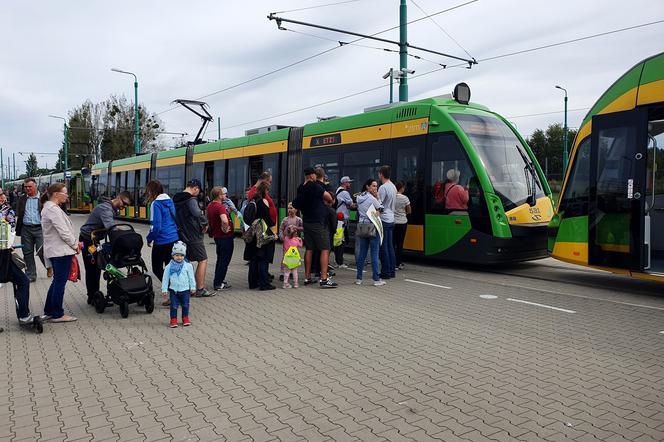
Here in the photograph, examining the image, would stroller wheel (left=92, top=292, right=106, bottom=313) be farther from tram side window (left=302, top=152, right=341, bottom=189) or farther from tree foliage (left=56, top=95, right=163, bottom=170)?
tree foliage (left=56, top=95, right=163, bottom=170)

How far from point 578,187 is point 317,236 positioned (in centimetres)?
411

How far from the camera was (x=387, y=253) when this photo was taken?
30.6 ft

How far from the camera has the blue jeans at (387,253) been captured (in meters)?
9.19

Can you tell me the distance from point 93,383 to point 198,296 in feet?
11.7

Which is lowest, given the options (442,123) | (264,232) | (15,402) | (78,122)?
(15,402)

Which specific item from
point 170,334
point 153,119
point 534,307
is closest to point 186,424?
point 170,334

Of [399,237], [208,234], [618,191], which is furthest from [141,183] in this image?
[618,191]

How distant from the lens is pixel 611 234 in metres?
7.95

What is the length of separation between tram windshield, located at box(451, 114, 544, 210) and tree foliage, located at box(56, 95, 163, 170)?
41412mm

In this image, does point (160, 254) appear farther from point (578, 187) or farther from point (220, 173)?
point (220, 173)

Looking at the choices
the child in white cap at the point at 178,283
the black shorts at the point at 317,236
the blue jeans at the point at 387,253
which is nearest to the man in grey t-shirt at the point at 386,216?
the blue jeans at the point at 387,253

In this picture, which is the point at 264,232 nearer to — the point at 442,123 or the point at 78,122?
the point at 442,123

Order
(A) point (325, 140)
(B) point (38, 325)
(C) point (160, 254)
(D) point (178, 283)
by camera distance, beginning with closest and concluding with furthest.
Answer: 1. (B) point (38, 325)
2. (D) point (178, 283)
3. (C) point (160, 254)
4. (A) point (325, 140)

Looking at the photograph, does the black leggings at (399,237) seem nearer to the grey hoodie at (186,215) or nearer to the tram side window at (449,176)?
the tram side window at (449,176)
